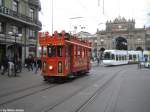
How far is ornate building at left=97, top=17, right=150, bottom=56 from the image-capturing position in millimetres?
116938

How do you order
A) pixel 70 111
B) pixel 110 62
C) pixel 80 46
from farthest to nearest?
pixel 110 62 < pixel 80 46 < pixel 70 111

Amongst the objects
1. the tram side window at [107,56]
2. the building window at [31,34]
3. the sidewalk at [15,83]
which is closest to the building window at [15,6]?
the building window at [31,34]

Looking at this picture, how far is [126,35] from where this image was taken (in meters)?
119

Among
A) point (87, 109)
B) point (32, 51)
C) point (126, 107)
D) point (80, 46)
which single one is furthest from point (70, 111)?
point (32, 51)

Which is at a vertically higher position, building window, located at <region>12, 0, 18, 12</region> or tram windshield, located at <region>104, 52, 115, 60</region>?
building window, located at <region>12, 0, 18, 12</region>

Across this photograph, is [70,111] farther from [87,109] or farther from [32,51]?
[32,51]

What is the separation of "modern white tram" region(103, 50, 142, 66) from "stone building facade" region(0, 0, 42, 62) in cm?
1422

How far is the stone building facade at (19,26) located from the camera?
36.8 metres

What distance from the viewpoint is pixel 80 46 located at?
25125 mm

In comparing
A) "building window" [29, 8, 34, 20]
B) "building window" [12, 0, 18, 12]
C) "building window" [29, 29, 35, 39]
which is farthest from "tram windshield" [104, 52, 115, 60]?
"building window" [12, 0, 18, 12]

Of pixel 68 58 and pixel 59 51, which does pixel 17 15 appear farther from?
pixel 59 51

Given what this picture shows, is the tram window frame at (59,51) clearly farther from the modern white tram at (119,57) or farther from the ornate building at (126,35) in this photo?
the ornate building at (126,35)

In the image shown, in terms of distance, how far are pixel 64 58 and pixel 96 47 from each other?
331ft

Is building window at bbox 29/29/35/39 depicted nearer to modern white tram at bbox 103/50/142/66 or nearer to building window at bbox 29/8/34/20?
building window at bbox 29/8/34/20
